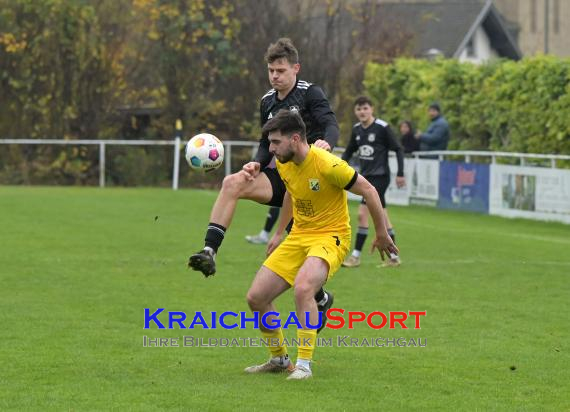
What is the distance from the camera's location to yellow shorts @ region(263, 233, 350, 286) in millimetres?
8305

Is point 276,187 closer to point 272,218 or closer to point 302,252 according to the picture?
point 302,252

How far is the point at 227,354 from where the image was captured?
29.8 ft

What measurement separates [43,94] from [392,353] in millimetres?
25891

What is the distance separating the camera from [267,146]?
371 inches

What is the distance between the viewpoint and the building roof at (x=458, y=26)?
2135 inches

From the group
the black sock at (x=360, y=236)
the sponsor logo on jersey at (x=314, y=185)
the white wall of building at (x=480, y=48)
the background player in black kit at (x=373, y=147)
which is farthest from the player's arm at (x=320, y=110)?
the white wall of building at (x=480, y=48)

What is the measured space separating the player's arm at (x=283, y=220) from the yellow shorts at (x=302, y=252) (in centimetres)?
68

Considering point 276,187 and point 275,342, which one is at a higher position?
point 276,187

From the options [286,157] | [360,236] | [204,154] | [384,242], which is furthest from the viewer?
[360,236]

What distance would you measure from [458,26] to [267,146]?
4734 centimetres

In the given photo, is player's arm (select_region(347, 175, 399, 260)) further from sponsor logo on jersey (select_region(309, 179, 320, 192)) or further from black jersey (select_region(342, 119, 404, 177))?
black jersey (select_region(342, 119, 404, 177))

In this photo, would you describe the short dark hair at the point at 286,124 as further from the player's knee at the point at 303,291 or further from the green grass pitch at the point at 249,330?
the green grass pitch at the point at 249,330

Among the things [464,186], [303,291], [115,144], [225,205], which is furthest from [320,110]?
[115,144]

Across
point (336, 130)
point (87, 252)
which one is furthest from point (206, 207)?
point (336, 130)
